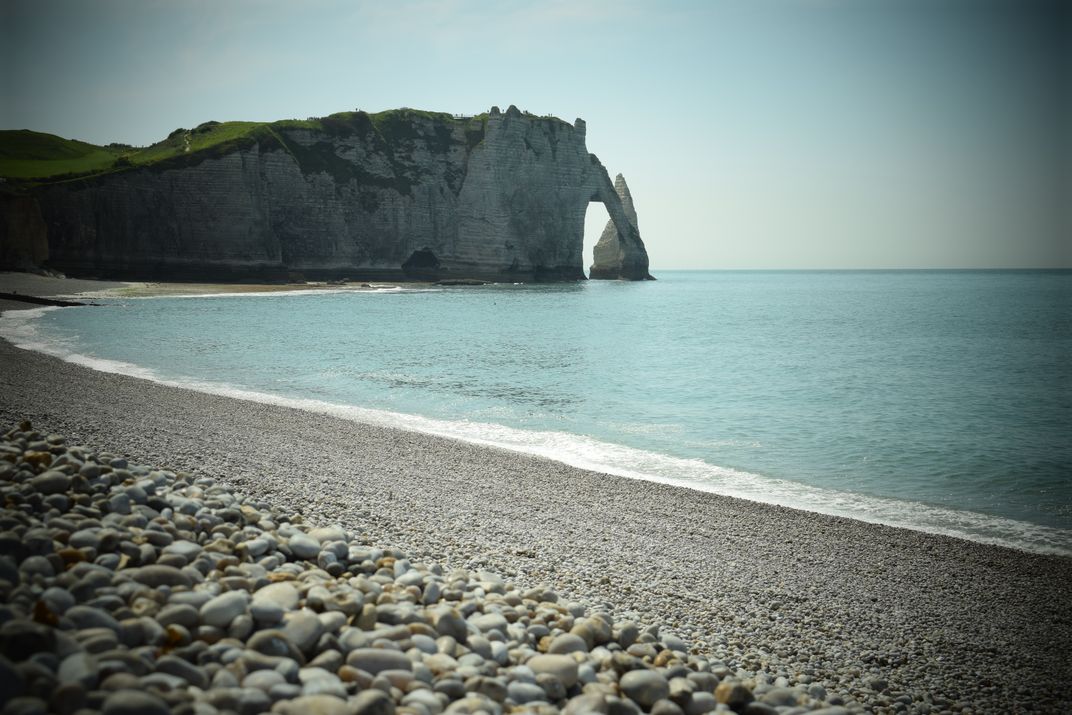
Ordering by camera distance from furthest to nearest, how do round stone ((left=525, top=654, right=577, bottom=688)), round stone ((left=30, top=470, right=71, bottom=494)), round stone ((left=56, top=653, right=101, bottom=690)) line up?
1. round stone ((left=30, top=470, right=71, bottom=494))
2. round stone ((left=525, top=654, right=577, bottom=688))
3. round stone ((left=56, top=653, right=101, bottom=690))

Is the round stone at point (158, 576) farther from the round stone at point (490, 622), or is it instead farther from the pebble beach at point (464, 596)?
the round stone at point (490, 622)

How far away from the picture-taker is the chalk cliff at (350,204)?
273 ft

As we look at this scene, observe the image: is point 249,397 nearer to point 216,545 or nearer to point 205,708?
point 216,545

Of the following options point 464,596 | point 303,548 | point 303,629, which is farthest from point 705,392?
point 303,629

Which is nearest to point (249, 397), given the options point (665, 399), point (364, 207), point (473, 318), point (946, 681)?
point (665, 399)

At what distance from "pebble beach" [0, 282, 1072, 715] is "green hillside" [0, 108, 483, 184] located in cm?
8950

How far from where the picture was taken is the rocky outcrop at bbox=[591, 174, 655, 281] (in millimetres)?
126938

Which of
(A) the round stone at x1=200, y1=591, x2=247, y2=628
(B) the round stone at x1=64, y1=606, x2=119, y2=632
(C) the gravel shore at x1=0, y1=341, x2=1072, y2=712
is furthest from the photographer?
(C) the gravel shore at x1=0, y1=341, x2=1072, y2=712

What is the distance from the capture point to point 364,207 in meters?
101

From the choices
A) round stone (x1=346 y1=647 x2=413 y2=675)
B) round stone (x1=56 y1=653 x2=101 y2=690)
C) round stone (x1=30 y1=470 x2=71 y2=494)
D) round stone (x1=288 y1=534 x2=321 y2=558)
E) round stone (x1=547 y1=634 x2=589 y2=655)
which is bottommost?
round stone (x1=547 y1=634 x2=589 y2=655)

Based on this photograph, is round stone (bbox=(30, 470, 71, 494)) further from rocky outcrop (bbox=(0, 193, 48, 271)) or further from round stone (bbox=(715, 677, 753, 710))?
rocky outcrop (bbox=(0, 193, 48, 271))

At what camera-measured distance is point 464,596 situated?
542 cm

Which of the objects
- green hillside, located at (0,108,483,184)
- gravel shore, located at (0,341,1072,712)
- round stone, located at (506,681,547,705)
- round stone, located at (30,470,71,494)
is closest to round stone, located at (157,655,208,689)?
round stone, located at (506,681,547,705)

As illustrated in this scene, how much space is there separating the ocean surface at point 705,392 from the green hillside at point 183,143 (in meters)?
47.2
